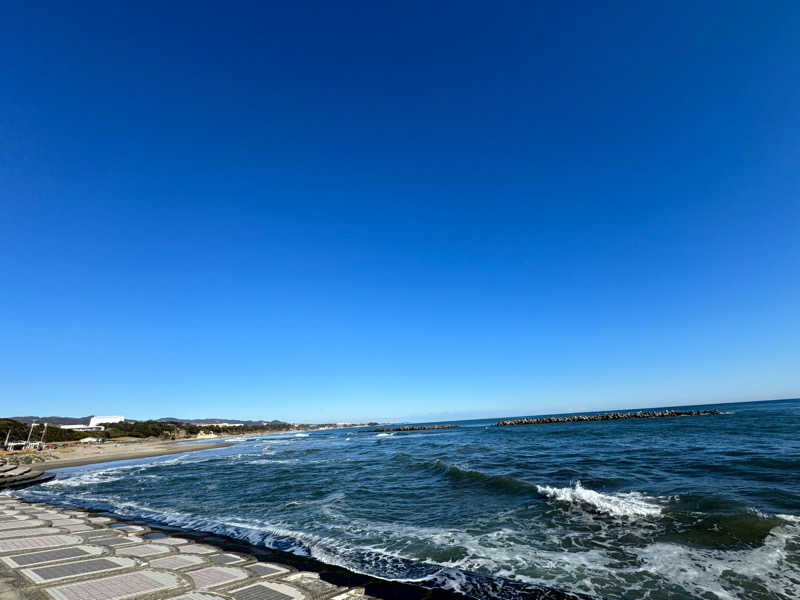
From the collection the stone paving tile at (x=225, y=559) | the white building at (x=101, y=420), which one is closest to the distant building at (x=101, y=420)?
the white building at (x=101, y=420)

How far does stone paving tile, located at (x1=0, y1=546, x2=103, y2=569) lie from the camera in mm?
5609

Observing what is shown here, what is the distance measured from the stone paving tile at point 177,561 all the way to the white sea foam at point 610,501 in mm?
10317

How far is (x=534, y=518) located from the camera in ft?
33.8

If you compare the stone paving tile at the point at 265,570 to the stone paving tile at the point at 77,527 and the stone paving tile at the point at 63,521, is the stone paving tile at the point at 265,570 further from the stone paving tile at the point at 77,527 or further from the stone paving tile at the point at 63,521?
the stone paving tile at the point at 63,521

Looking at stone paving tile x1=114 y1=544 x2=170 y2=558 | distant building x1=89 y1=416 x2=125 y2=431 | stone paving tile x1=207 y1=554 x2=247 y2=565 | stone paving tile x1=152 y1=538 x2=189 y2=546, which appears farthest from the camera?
distant building x1=89 y1=416 x2=125 y2=431

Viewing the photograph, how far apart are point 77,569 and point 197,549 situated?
2.03 m

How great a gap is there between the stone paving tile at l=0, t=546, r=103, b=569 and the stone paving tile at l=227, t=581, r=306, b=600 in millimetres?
3359

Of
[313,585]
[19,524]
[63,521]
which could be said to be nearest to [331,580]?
[313,585]

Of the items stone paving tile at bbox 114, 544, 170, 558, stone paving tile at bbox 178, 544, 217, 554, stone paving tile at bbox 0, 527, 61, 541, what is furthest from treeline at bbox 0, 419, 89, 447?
stone paving tile at bbox 178, 544, 217, 554

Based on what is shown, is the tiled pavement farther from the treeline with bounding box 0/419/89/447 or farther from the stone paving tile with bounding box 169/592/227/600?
the treeline with bounding box 0/419/89/447

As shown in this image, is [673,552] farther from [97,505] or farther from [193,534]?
[97,505]

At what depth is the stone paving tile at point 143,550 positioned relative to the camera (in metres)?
6.35

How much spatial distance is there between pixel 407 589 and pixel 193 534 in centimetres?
610

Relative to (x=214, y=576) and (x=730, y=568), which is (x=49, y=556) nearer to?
(x=214, y=576)
